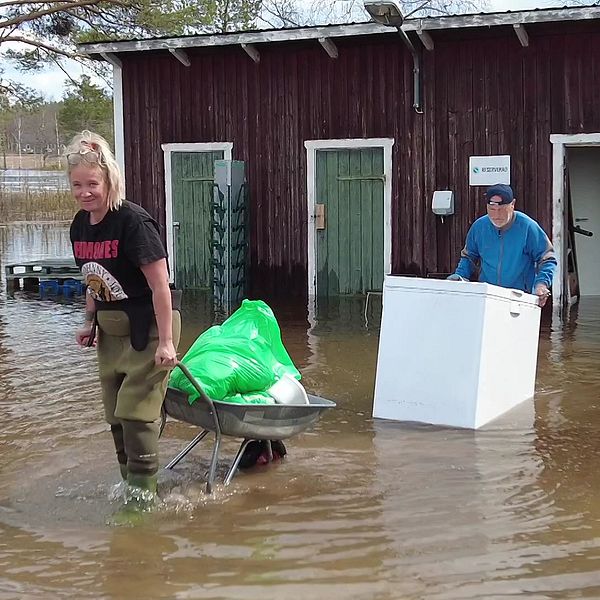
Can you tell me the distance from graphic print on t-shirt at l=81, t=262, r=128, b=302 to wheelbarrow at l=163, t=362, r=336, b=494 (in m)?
0.46

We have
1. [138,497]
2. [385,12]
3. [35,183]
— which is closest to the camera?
[138,497]

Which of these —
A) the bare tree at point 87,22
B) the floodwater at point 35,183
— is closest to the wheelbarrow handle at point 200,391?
the bare tree at point 87,22

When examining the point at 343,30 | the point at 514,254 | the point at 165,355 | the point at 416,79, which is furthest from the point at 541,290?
the point at 343,30

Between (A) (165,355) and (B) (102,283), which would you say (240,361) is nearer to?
(A) (165,355)

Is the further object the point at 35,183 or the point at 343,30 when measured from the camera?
the point at 35,183

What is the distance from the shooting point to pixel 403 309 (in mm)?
6410

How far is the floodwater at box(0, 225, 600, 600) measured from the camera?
3938mm

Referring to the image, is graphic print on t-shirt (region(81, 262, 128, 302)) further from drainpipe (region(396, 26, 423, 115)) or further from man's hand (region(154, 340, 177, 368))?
drainpipe (region(396, 26, 423, 115))

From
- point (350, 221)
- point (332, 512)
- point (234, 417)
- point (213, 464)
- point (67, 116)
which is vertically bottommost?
point (332, 512)

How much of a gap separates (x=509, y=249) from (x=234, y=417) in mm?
2867

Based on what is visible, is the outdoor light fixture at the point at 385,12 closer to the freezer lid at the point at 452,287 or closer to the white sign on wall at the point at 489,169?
the white sign on wall at the point at 489,169

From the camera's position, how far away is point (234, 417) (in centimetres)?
493

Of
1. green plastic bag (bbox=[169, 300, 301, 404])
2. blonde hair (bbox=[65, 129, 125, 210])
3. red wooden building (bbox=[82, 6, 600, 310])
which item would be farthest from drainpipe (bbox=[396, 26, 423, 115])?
blonde hair (bbox=[65, 129, 125, 210])

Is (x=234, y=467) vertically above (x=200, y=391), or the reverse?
(x=200, y=391)
